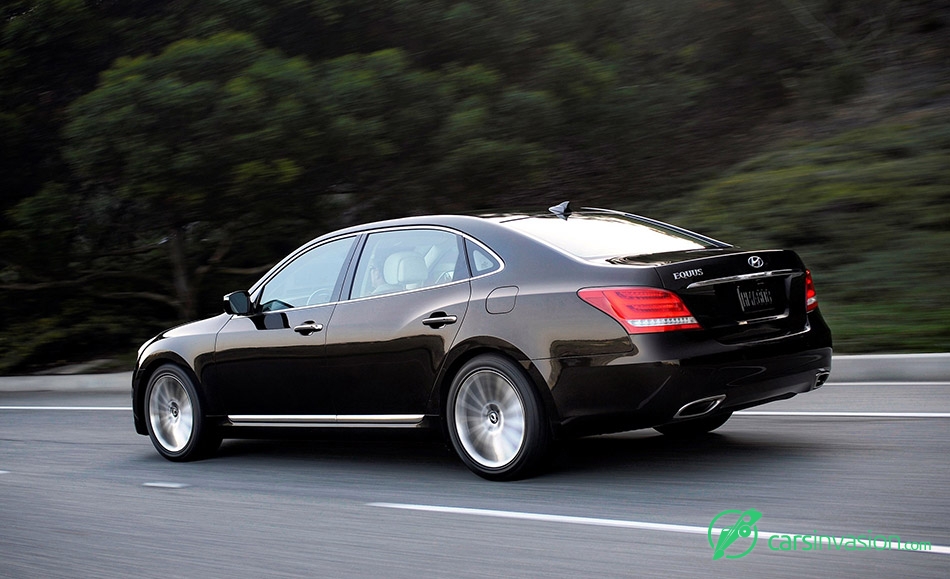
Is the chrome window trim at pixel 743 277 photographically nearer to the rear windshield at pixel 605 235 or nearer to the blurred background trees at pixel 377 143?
the rear windshield at pixel 605 235

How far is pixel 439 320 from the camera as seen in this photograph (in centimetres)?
643

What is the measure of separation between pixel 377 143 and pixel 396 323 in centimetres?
938

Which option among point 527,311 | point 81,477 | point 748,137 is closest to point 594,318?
point 527,311

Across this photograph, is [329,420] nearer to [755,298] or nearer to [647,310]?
[647,310]

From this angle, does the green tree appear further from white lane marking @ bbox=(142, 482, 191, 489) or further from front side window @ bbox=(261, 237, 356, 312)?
white lane marking @ bbox=(142, 482, 191, 489)

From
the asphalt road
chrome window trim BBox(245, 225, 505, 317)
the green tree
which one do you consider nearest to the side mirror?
chrome window trim BBox(245, 225, 505, 317)

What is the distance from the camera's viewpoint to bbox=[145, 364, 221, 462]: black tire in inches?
316

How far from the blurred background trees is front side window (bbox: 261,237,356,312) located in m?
6.41

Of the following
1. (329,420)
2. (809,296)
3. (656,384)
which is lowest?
(329,420)

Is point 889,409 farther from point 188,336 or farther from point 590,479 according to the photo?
point 188,336

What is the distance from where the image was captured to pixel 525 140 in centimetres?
1656

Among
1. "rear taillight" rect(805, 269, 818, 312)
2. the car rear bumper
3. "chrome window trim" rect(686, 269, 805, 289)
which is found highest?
"chrome window trim" rect(686, 269, 805, 289)

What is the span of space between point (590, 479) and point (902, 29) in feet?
59.9

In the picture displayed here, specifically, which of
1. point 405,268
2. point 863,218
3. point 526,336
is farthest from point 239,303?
point 863,218
